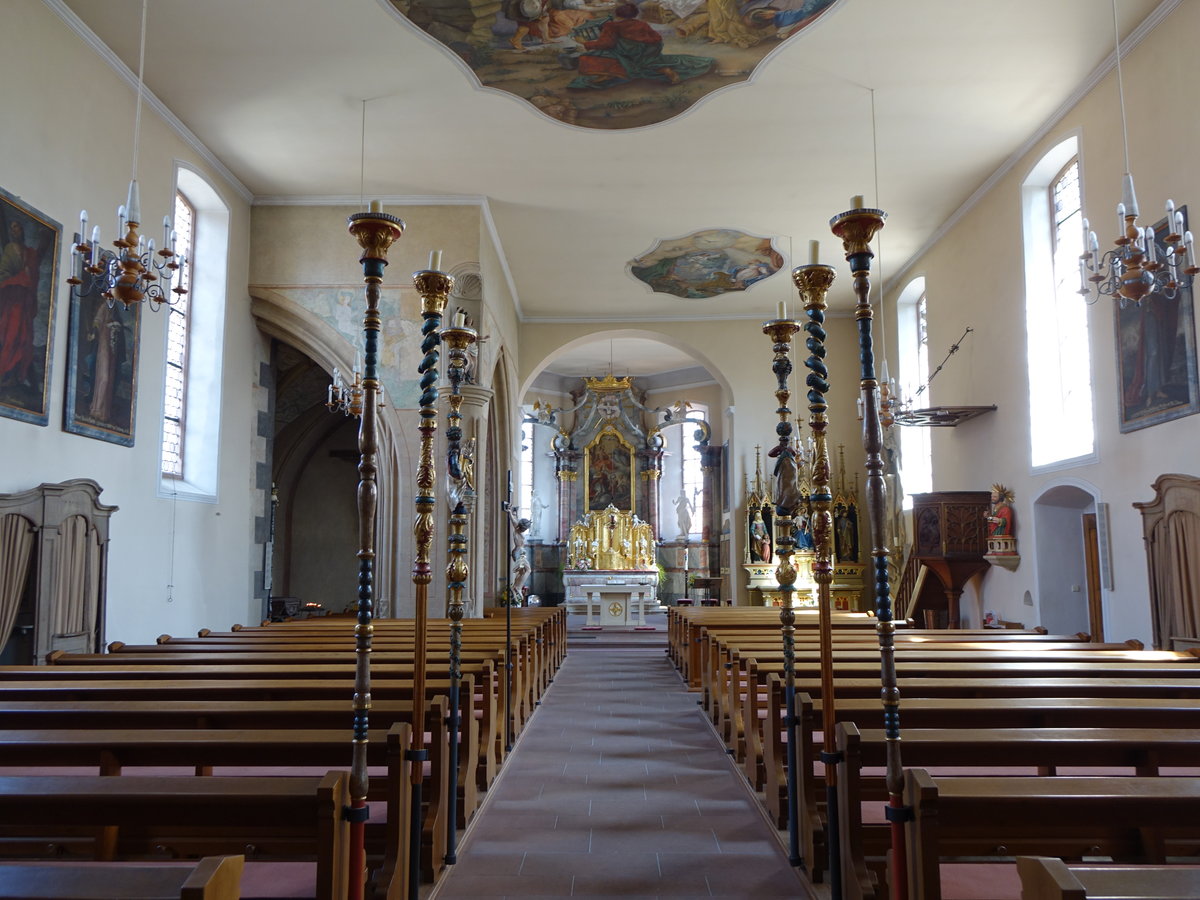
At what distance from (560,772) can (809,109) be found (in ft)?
24.9

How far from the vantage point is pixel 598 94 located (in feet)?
32.1

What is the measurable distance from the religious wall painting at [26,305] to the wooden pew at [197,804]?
5592mm

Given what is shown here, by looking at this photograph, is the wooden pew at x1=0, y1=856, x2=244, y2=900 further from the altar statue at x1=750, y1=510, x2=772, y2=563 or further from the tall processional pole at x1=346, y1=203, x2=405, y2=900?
the altar statue at x1=750, y1=510, x2=772, y2=563

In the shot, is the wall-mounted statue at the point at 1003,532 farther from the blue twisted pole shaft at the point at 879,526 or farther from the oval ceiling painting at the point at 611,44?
the blue twisted pole shaft at the point at 879,526

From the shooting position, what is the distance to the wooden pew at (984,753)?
3.30 m

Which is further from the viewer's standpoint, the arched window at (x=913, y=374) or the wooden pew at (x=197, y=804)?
the arched window at (x=913, y=374)

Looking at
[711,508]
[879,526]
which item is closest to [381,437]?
[879,526]

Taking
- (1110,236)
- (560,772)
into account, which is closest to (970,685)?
(560,772)

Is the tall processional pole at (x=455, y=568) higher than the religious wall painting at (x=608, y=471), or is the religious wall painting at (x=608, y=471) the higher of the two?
the religious wall painting at (x=608, y=471)

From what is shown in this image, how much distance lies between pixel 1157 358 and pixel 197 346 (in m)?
10.4

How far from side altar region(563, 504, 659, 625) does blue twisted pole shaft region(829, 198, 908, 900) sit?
17.4 m

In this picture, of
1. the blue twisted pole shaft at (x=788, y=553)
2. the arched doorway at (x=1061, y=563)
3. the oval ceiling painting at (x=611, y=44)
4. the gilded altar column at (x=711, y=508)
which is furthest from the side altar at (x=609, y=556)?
the blue twisted pole shaft at (x=788, y=553)

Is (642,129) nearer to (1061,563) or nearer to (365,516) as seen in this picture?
(1061,563)

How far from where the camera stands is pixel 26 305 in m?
7.44
